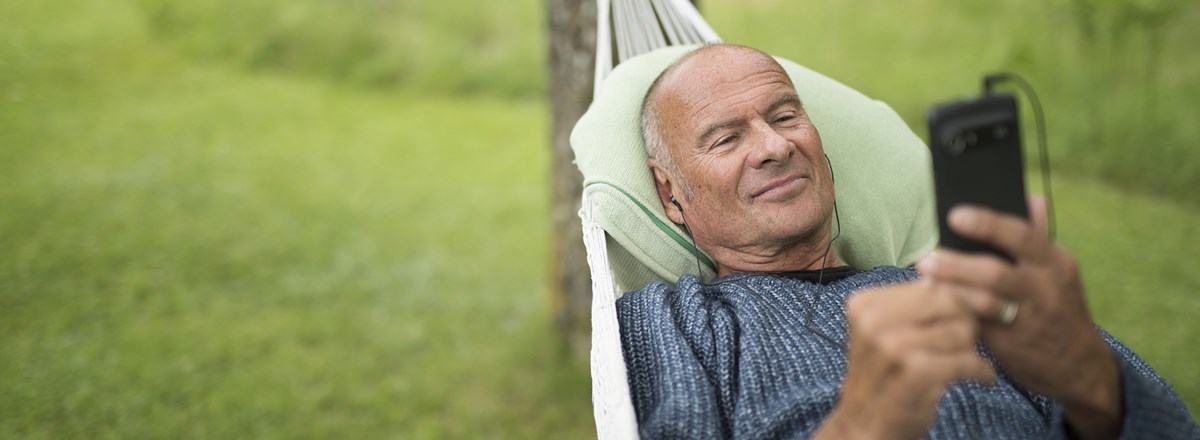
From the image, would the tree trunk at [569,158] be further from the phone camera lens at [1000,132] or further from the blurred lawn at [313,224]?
the phone camera lens at [1000,132]

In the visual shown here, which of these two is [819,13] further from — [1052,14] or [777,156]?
[777,156]

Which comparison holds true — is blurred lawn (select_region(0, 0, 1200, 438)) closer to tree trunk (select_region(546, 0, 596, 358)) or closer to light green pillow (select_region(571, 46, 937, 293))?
tree trunk (select_region(546, 0, 596, 358))

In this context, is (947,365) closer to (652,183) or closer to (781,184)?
(781,184)

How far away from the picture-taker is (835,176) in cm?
224

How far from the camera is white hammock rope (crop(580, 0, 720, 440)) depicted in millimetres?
1528

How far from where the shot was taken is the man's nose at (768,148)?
1.81 meters

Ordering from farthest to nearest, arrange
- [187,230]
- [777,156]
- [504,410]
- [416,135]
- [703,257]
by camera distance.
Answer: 1. [416,135]
2. [187,230]
3. [504,410]
4. [703,257]
5. [777,156]

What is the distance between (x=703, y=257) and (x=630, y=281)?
181 millimetres

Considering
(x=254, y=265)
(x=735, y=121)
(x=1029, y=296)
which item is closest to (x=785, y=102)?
(x=735, y=121)

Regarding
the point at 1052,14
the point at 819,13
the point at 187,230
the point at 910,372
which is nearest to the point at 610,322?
the point at 910,372

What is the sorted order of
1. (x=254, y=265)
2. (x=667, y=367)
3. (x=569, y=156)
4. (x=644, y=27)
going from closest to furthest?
(x=667, y=367), (x=644, y=27), (x=569, y=156), (x=254, y=265)

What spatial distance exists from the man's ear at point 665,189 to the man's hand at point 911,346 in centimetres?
100

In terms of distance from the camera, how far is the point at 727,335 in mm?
1666

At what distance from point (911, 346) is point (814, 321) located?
0.67 metres
